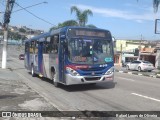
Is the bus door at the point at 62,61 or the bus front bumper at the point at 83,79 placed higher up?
the bus door at the point at 62,61

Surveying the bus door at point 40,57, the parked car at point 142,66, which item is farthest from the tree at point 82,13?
the bus door at point 40,57

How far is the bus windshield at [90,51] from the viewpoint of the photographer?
49.1 feet

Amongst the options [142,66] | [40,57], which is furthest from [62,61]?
[142,66]

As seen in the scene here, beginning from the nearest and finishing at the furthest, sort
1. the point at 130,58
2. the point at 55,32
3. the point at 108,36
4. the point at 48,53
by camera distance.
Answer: the point at 108,36
the point at 55,32
the point at 48,53
the point at 130,58

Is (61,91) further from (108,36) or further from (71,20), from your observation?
(71,20)

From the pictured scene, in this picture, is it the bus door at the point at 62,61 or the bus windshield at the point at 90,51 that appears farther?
the bus door at the point at 62,61

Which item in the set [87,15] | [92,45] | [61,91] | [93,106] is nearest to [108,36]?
[92,45]

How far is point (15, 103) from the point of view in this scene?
35.6 feet

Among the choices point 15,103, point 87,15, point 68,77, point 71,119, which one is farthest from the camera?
point 87,15

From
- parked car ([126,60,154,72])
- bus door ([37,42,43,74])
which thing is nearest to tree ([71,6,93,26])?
parked car ([126,60,154,72])

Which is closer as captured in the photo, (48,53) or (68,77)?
(68,77)

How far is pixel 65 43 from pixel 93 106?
182 inches

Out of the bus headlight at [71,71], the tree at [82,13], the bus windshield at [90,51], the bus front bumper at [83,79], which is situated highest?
the tree at [82,13]

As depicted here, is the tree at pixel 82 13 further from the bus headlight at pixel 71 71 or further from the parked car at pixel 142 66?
the bus headlight at pixel 71 71
